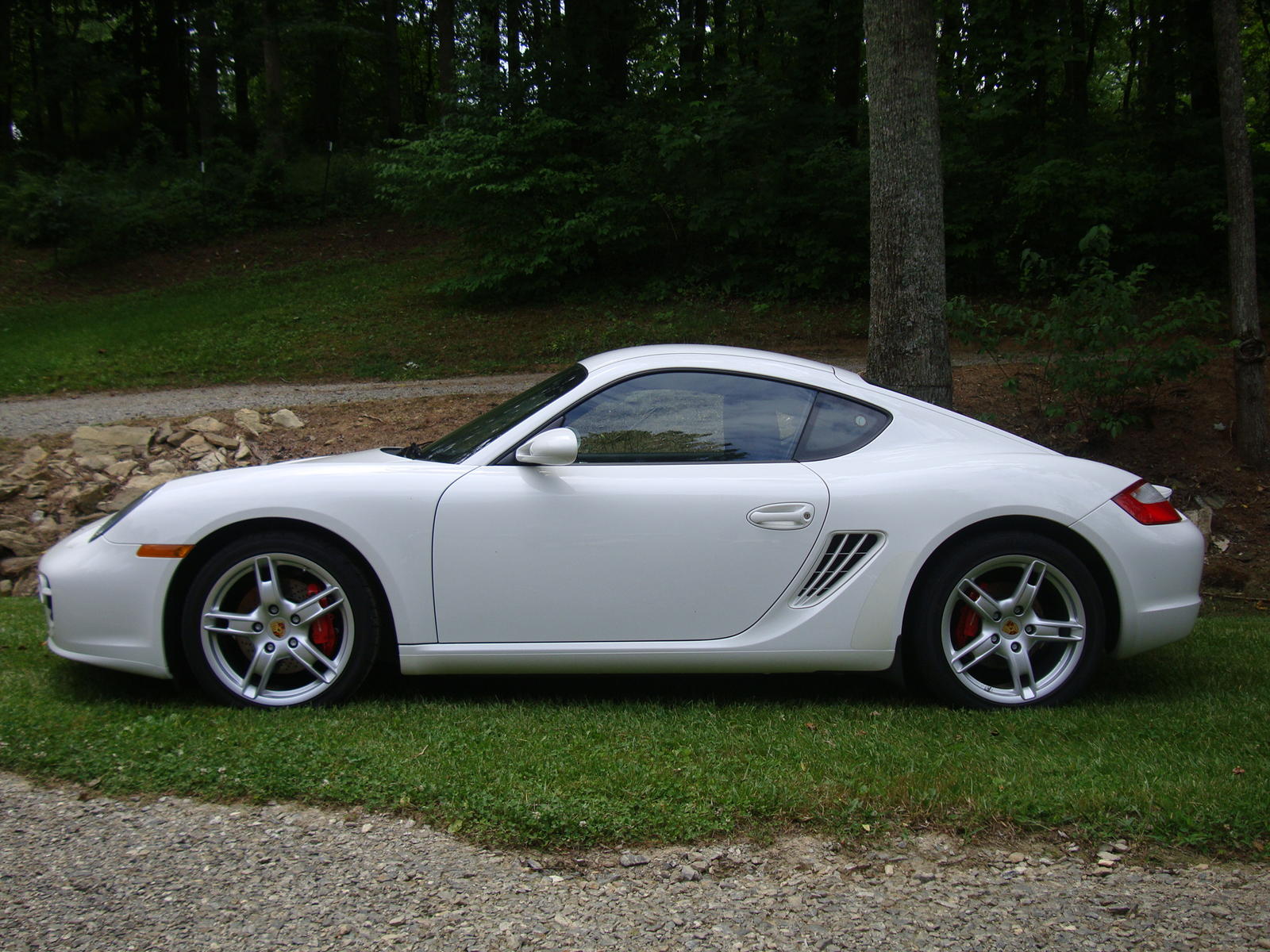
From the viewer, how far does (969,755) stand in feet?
11.4

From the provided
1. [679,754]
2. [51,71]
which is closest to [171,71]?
[51,71]

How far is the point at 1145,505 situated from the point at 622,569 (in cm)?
208

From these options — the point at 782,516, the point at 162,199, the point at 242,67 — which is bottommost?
the point at 782,516

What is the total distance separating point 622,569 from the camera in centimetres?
389

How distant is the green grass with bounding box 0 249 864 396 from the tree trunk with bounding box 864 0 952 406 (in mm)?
7296

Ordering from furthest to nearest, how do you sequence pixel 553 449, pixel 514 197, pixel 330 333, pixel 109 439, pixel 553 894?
pixel 514 197 < pixel 330 333 < pixel 109 439 < pixel 553 449 < pixel 553 894

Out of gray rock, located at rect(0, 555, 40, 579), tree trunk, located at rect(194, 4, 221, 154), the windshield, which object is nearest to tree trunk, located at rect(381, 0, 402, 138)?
tree trunk, located at rect(194, 4, 221, 154)

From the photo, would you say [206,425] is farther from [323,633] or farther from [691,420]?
[691,420]

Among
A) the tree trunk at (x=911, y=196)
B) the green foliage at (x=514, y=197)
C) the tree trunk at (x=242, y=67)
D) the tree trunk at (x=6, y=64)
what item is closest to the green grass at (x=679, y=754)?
the tree trunk at (x=911, y=196)

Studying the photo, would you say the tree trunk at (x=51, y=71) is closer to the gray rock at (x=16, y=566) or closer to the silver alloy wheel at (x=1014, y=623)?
the gray rock at (x=16, y=566)

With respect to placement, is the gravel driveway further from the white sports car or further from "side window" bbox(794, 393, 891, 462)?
"side window" bbox(794, 393, 891, 462)

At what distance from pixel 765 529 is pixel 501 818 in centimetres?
148

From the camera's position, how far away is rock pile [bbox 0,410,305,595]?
766cm

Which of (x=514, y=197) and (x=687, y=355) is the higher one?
(x=514, y=197)
